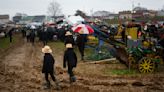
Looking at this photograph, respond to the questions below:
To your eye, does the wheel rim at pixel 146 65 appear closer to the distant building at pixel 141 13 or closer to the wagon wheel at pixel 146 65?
the wagon wheel at pixel 146 65

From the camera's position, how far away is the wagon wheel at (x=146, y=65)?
1592cm

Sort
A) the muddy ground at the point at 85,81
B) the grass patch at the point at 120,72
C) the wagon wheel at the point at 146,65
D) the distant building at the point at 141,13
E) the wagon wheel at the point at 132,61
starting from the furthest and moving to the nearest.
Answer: the distant building at the point at 141,13 < the wagon wheel at the point at 132,61 < the grass patch at the point at 120,72 < the wagon wheel at the point at 146,65 < the muddy ground at the point at 85,81

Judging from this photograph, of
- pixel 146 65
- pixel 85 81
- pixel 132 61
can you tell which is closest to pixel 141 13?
pixel 132 61

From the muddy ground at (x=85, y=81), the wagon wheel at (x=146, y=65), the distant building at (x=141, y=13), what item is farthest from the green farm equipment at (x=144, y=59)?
the distant building at (x=141, y=13)

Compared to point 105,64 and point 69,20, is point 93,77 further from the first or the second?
point 69,20

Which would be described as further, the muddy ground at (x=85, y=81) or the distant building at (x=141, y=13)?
the distant building at (x=141, y=13)

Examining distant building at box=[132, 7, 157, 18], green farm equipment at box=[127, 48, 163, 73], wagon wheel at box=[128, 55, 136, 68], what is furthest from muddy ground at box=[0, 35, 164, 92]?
distant building at box=[132, 7, 157, 18]

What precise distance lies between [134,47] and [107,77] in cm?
217

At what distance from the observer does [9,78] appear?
51.9 ft

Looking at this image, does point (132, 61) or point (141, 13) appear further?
point (141, 13)

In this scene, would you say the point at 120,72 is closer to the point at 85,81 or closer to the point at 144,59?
the point at 144,59

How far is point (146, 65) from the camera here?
1598cm

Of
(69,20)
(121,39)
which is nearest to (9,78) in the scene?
(121,39)

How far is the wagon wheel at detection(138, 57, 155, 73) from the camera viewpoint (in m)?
15.9
